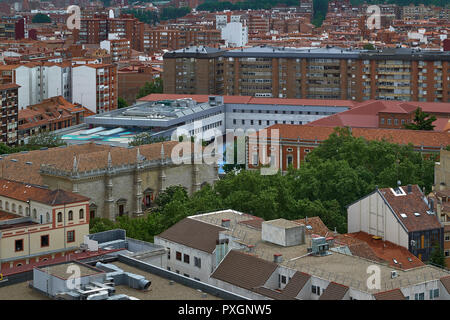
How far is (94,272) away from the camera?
31.1 metres

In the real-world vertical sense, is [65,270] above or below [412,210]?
above

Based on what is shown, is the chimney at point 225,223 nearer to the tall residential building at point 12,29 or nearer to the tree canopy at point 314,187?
the tree canopy at point 314,187

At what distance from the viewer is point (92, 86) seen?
110 m

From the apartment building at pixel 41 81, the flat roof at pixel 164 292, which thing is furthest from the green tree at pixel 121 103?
the flat roof at pixel 164 292

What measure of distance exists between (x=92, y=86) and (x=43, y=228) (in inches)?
2545

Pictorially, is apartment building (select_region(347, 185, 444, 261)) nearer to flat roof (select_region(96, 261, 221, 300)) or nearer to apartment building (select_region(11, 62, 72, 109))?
flat roof (select_region(96, 261, 221, 300))

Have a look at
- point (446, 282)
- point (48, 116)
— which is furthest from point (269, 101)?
point (446, 282)

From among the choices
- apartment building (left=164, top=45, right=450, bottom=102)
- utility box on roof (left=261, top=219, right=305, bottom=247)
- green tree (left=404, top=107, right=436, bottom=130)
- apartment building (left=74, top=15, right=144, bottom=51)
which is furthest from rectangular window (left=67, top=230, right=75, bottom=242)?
apartment building (left=74, top=15, right=144, bottom=51)

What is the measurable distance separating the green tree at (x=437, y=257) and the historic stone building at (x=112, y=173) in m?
21.4

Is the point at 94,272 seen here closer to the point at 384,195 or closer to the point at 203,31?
the point at 384,195

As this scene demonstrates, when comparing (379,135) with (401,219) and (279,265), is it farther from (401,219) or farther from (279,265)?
(279,265)

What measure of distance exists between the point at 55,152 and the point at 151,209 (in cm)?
824

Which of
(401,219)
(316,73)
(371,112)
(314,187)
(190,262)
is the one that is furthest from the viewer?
(316,73)
